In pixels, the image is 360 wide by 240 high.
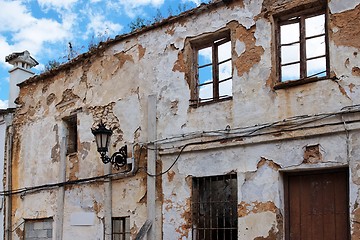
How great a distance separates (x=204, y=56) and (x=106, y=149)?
7.79ft

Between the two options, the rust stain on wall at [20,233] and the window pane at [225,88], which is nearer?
the window pane at [225,88]

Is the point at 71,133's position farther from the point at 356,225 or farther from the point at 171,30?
the point at 356,225

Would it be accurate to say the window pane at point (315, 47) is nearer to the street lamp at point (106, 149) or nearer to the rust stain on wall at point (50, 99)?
the street lamp at point (106, 149)

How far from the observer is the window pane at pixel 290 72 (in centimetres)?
747

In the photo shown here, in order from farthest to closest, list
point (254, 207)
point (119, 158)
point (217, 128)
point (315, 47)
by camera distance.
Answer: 1. point (119, 158)
2. point (217, 128)
3. point (254, 207)
4. point (315, 47)

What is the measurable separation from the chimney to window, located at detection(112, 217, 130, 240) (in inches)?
182

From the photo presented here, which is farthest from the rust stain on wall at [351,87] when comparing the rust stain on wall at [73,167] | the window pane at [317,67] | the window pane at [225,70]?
the rust stain on wall at [73,167]

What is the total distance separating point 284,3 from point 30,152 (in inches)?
272

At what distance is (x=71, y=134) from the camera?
11086mm

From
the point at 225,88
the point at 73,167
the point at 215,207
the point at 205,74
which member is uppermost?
the point at 205,74

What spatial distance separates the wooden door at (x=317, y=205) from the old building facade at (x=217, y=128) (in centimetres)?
1

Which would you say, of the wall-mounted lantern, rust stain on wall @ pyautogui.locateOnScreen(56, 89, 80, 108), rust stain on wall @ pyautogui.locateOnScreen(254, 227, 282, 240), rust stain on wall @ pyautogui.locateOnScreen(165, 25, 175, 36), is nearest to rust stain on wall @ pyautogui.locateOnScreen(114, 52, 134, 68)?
rust stain on wall @ pyautogui.locateOnScreen(165, 25, 175, 36)

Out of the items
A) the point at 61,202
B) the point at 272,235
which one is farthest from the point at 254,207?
the point at 61,202

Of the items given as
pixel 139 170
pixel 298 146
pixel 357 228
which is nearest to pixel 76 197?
pixel 139 170
